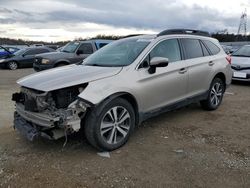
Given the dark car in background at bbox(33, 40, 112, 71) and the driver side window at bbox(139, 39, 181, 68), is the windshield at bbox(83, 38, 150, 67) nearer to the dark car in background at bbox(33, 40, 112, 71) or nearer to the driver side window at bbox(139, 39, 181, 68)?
the driver side window at bbox(139, 39, 181, 68)

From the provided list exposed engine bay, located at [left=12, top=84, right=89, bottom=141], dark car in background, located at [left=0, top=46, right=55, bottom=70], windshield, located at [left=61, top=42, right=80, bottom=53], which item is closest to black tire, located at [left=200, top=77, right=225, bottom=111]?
exposed engine bay, located at [left=12, top=84, right=89, bottom=141]

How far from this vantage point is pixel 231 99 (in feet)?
27.9

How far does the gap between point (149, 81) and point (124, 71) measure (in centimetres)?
50

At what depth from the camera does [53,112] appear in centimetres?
437

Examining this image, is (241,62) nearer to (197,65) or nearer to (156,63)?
(197,65)

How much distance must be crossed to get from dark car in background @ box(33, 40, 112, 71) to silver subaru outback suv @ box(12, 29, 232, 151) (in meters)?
7.84

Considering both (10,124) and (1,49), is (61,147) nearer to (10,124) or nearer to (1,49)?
(10,124)

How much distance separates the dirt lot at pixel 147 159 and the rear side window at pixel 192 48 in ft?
4.40

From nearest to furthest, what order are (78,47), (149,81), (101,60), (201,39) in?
(149,81)
(101,60)
(201,39)
(78,47)

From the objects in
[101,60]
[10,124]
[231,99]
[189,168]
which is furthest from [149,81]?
[231,99]

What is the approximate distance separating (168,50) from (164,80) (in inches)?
26.8

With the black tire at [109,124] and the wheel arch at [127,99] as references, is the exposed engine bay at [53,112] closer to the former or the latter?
the black tire at [109,124]

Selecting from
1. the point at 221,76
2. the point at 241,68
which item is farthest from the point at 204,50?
the point at 241,68

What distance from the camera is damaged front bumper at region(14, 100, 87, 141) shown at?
4234mm
